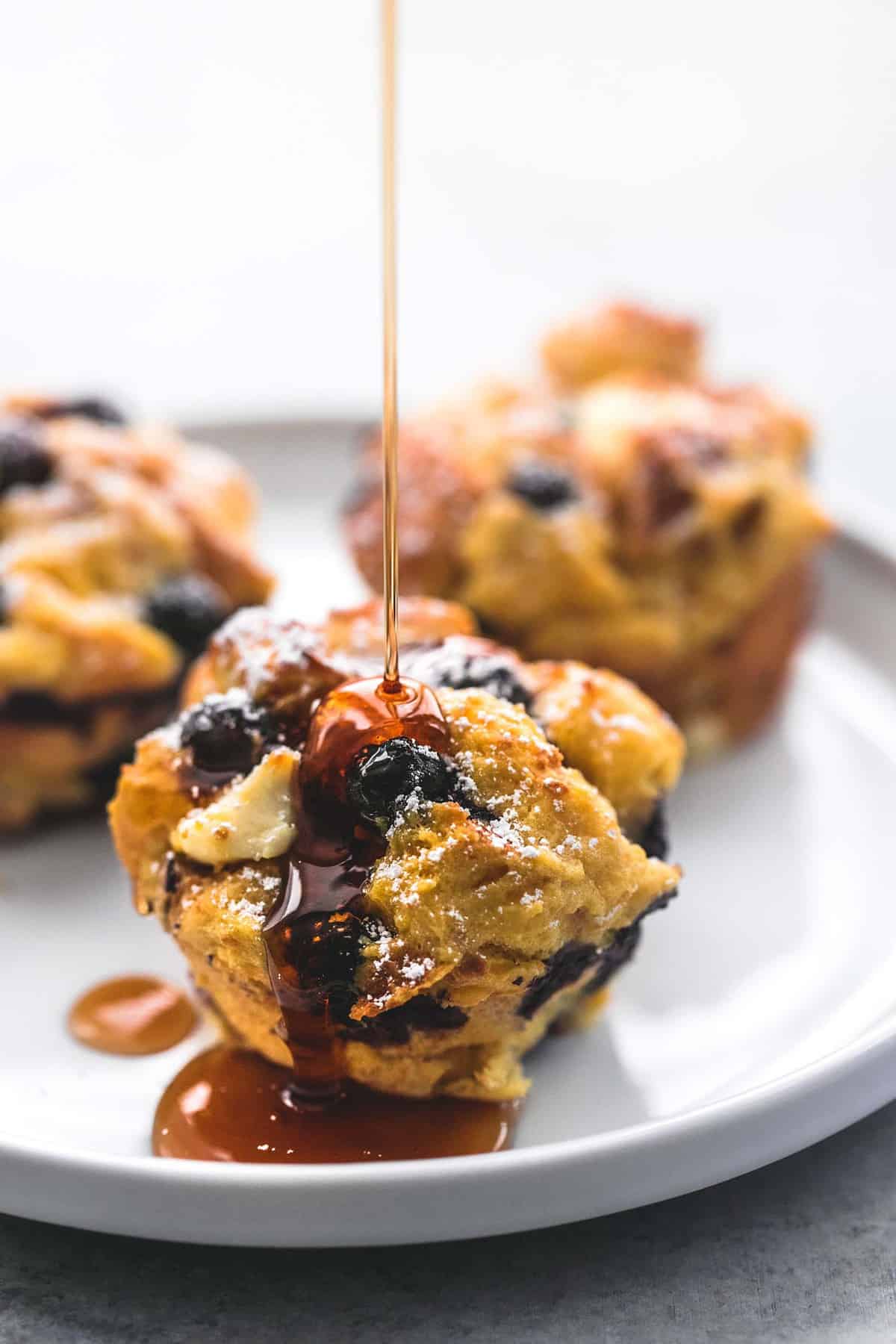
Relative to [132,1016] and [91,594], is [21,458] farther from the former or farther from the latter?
[132,1016]

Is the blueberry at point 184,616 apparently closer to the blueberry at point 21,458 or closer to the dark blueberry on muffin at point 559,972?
the blueberry at point 21,458

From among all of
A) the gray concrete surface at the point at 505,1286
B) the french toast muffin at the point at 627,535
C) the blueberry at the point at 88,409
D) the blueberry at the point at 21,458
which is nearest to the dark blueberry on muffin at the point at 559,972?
the gray concrete surface at the point at 505,1286

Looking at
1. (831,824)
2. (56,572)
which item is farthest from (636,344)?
(56,572)

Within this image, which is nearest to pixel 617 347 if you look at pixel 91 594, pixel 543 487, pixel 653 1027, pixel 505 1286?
pixel 543 487

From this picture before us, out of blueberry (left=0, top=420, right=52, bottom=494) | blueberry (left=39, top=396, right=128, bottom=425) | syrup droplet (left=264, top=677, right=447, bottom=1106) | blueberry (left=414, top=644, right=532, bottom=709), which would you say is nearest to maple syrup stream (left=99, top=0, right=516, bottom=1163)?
syrup droplet (left=264, top=677, right=447, bottom=1106)

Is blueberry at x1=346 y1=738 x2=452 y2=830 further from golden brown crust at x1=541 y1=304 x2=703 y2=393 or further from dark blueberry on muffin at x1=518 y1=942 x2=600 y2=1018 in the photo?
golden brown crust at x1=541 y1=304 x2=703 y2=393
